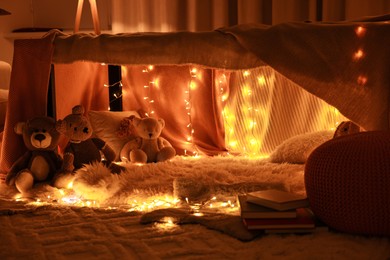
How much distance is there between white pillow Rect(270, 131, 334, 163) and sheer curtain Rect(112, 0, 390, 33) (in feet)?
3.15

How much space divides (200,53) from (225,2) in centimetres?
132

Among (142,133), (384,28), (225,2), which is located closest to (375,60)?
(384,28)

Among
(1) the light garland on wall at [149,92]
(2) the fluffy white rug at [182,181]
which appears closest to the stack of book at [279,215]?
(2) the fluffy white rug at [182,181]

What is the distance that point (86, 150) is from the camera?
170 cm

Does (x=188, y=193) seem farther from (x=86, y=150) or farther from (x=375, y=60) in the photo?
(x=375, y=60)

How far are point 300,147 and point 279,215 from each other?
755 mm

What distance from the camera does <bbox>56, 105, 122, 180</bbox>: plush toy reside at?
1.65m

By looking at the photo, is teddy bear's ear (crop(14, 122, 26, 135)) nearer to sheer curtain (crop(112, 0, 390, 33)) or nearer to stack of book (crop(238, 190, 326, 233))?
stack of book (crop(238, 190, 326, 233))

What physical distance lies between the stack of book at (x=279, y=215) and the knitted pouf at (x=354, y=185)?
0.04 m

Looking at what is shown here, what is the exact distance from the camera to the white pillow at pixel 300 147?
71.9 inches

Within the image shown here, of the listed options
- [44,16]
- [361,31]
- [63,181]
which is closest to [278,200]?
[361,31]

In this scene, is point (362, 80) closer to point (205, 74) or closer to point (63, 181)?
point (205, 74)

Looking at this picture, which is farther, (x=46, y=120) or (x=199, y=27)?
(x=199, y=27)

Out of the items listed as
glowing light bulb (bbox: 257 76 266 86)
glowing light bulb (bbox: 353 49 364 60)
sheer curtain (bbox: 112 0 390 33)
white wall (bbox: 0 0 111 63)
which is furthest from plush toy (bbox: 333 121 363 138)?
white wall (bbox: 0 0 111 63)
